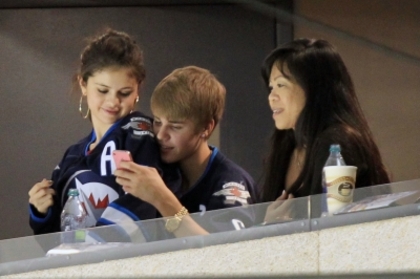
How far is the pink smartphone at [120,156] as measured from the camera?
245cm

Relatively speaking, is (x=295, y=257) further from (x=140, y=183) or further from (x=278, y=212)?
(x=140, y=183)

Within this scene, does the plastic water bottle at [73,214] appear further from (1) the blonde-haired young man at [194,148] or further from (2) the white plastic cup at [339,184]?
(2) the white plastic cup at [339,184]

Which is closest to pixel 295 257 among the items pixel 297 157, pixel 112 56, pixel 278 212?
pixel 278 212

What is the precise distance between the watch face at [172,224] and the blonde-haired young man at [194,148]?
0.33 m

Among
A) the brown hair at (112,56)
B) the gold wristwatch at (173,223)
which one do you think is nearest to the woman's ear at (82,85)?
the brown hair at (112,56)

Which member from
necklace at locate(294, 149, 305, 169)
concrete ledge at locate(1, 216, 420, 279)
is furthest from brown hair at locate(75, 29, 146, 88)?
concrete ledge at locate(1, 216, 420, 279)

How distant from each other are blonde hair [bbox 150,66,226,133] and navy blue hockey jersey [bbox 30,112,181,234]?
76 mm

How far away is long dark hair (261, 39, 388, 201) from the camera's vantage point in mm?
2334

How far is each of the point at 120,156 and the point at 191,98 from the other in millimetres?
266

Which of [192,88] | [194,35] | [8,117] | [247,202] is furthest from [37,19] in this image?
[247,202]

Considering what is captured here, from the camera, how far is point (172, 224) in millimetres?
2076

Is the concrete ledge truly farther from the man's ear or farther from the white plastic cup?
the man's ear

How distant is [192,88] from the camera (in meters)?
2.58

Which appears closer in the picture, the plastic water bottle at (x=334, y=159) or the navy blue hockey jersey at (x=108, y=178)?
the plastic water bottle at (x=334, y=159)
